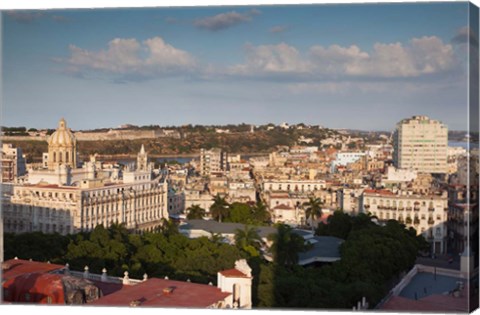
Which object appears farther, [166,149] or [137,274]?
[166,149]

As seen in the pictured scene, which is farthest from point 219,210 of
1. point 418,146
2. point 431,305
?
point 431,305

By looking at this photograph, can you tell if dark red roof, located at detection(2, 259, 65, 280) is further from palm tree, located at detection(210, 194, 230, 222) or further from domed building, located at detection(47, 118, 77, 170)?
palm tree, located at detection(210, 194, 230, 222)

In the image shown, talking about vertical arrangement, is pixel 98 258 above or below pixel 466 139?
below

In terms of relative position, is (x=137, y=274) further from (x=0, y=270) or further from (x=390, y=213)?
(x=390, y=213)

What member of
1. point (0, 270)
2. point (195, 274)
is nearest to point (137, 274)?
point (195, 274)

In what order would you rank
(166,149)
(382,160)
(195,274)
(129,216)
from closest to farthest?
(195,274) → (129,216) → (382,160) → (166,149)

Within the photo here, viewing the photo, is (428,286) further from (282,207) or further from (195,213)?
(195,213)
